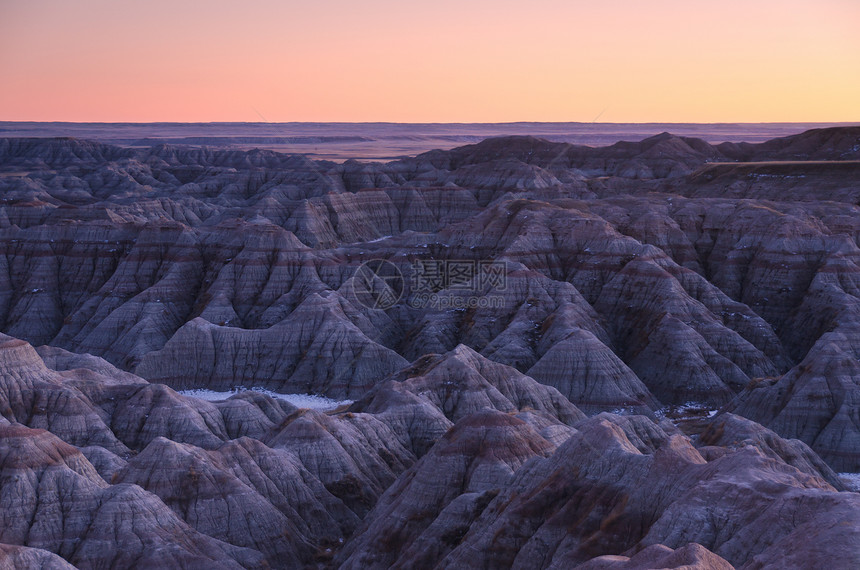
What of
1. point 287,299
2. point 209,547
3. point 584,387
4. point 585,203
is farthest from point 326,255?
point 209,547

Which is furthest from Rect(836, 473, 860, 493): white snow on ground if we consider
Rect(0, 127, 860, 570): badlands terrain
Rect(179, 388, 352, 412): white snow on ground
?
Rect(179, 388, 352, 412): white snow on ground

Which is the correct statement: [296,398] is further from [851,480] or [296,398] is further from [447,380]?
[851,480]

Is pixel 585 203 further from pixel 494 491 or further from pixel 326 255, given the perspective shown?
pixel 494 491

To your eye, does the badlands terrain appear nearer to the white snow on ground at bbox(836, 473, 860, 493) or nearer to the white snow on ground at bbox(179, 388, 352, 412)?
the white snow on ground at bbox(179, 388, 352, 412)

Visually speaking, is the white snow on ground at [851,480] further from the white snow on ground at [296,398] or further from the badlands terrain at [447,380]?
the white snow on ground at [296,398]

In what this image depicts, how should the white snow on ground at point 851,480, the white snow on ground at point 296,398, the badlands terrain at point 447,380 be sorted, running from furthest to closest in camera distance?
the white snow on ground at point 296,398 < the white snow on ground at point 851,480 < the badlands terrain at point 447,380

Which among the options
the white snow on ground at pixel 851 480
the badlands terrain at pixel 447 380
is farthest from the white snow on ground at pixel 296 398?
the white snow on ground at pixel 851 480

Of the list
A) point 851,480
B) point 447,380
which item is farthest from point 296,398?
point 851,480
